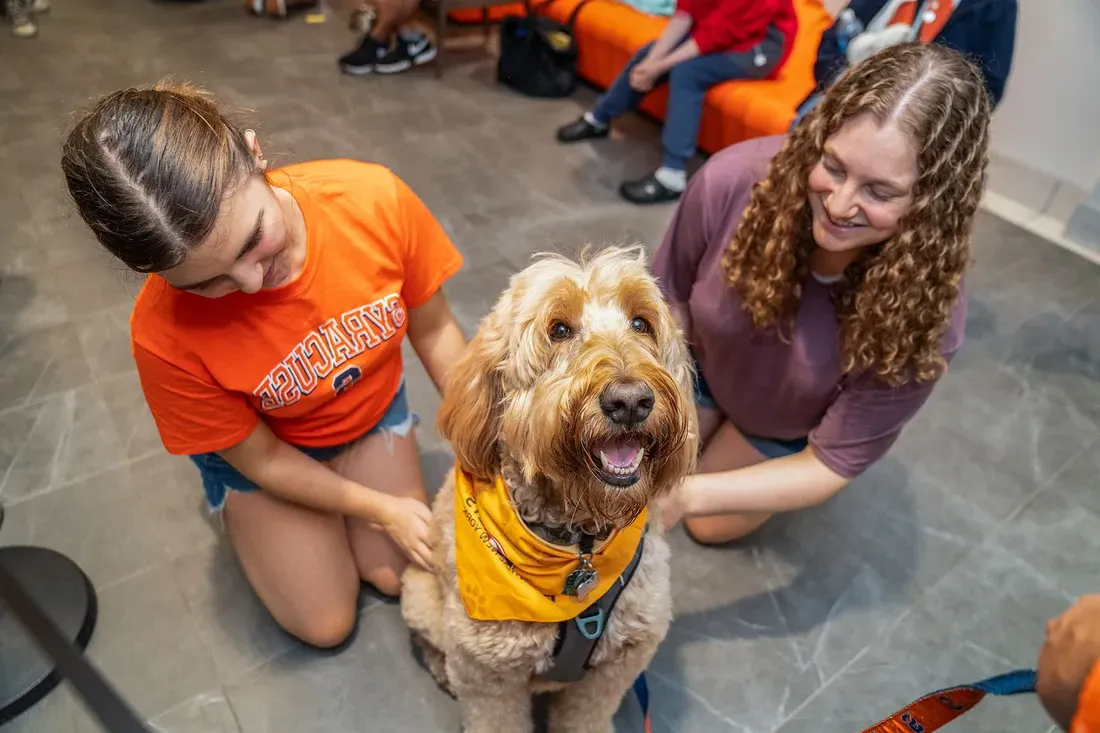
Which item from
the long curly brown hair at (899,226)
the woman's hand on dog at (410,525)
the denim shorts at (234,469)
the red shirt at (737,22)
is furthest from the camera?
the red shirt at (737,22)

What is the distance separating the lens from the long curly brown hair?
1394 mm

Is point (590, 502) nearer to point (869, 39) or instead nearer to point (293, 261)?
point (293, 261)

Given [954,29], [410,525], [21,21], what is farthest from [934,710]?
[21,21]

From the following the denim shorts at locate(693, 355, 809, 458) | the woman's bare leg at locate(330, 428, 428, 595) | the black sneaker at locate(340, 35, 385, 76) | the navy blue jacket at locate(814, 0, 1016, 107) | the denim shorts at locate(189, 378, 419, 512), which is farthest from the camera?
the black sneaker at locate(340, 35, 385, 76)

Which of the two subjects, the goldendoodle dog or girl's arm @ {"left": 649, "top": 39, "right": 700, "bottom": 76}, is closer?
the goldendoodle dog

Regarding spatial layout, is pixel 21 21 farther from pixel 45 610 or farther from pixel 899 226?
pixel 899 226

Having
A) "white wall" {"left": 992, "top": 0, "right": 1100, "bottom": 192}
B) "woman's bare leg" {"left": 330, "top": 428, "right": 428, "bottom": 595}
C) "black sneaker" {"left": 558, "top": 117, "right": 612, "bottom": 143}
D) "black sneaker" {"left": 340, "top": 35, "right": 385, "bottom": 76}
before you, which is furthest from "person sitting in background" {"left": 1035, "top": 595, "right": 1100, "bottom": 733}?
"black sneaker" {"left": 340, "top": 35, "right": 385, "bottom": 76}

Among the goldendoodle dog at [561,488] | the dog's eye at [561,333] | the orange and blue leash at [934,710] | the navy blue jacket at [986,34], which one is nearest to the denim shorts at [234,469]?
the goldendoodle dog at [561,488]

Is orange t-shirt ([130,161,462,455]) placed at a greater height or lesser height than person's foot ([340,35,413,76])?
→ greater

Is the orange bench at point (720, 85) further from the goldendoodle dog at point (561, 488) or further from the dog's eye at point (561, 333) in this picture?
the dog's eye at point (561, 333)

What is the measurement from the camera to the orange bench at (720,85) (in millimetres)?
3893

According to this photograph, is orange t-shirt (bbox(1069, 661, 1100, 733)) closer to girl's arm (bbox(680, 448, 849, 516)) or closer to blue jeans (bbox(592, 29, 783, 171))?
girl's arm (bbox(680, 448, 849, 516))

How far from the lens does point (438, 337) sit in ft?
6.55

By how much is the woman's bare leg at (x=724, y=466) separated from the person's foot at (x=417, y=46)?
12.8ft
